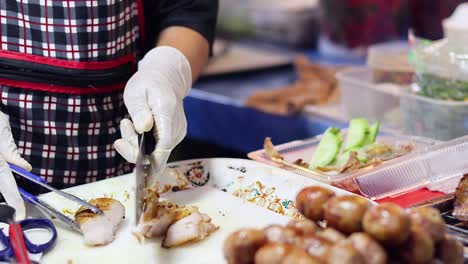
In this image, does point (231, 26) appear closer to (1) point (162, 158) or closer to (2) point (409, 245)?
(1) point (162, 158)

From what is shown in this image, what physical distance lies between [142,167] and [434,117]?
1.16m

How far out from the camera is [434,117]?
7.30ft

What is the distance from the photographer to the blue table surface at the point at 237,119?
2990 mm

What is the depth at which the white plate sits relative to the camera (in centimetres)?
142

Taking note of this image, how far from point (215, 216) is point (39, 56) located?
2.11 ft

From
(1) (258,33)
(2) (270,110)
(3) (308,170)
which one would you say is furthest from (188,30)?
(1) (258,33)

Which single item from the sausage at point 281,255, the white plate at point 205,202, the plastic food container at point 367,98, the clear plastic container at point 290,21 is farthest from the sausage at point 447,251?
the clear plastic container at point 290,21

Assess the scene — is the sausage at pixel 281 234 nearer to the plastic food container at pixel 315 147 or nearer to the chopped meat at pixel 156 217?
the chopped meat at pixel 156 217

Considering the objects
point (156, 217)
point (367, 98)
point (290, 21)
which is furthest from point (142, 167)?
point (290, 21)

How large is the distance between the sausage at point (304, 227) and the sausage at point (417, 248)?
144 millimetres

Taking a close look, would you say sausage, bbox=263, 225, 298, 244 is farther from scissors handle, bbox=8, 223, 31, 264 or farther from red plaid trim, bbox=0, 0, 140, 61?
red plaid trim, bbox=0, 0, 140, 61

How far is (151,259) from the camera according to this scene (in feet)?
4.58

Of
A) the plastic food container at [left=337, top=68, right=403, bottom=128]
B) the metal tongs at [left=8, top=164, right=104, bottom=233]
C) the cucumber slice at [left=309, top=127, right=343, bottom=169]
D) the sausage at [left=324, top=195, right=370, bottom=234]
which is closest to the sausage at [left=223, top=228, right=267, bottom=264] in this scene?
the sausage at [left=324, top=195, right=370, bottom=234]

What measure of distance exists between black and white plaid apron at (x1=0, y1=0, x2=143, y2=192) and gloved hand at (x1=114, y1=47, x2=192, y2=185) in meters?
0.14
